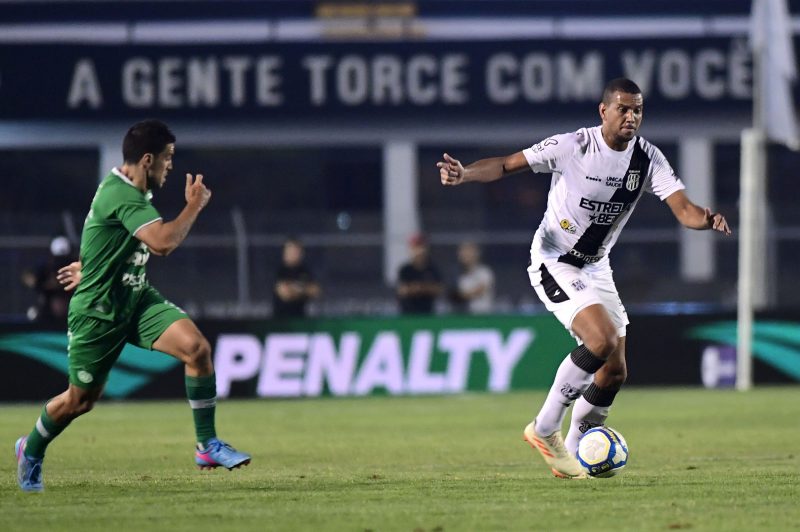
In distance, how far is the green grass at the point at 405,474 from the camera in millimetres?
7672

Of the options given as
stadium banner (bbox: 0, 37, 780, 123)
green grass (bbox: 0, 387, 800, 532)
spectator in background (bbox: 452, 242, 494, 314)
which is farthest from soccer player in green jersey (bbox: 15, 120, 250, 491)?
stadium banner (bbox: 0, 37, 780, 123)

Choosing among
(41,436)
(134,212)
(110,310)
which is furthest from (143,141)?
(41,436)

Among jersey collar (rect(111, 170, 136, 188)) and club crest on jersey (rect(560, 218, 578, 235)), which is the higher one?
jersey collar (rect(111, 170, 136, 188))

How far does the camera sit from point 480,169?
32.7 ft

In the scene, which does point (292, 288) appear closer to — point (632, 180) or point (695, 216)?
point (632, 180)

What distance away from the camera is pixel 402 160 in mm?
30797

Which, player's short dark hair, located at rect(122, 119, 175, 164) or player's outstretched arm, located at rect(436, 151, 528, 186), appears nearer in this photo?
player's short dark hair, located at rect(122, 119, 175, 164)

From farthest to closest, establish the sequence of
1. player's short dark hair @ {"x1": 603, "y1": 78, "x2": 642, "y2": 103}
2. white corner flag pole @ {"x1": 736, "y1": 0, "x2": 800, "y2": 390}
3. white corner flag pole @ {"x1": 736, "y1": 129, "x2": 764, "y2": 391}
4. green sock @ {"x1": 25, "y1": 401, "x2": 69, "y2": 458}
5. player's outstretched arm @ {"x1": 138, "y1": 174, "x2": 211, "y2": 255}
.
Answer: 1. white corner flag pole @ {"x1": 736, "y1": 0, "x2": 800, "y2": 390}
2. white corner flag pole @ {"x1": 736, "y1": 129, "x2": 764, "y2": 391}
3. player's short dark hair @ {"x1": 603, "y1": 78, "x2": 642, "y2": 103}
4. green sock @ {"x1": 25, "y1": 401, "x2": 69, "y2": 458}
5. player's outstretched arm @ {"x1": 138, "y1": 174, "x2": 211, "y2": 255}

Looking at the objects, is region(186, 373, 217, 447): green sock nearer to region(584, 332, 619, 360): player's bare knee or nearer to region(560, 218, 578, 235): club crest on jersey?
region(584, 332, 619, 360): player's bare knee

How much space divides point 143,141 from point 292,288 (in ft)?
39.3

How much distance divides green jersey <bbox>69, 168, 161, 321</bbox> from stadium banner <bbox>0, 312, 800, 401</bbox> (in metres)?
11.0

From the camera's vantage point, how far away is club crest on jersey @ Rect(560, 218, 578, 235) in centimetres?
1023

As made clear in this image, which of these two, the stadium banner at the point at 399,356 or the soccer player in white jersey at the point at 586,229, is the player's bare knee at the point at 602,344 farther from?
the stadium banner at the point at 399,356

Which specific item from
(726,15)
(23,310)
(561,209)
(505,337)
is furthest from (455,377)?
(726,15)
